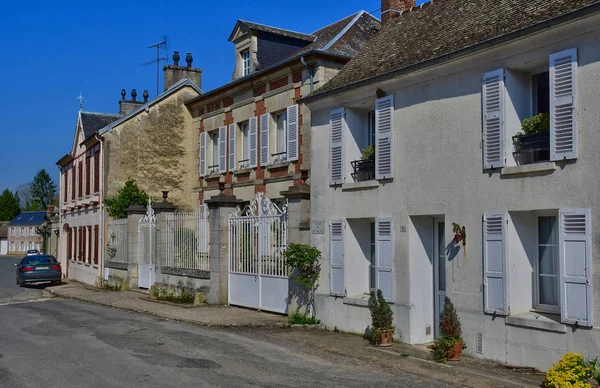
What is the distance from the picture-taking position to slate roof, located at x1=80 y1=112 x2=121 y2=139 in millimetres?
29567

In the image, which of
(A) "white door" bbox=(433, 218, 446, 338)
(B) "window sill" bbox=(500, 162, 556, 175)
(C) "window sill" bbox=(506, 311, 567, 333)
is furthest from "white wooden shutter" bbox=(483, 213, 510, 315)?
(A) "white door" bbox=(433, 218, 446, 338)

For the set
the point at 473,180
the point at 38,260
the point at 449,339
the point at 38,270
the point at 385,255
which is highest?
the point at 473,180

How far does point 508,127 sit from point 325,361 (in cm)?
449

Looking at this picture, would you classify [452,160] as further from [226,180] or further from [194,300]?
[226,180]

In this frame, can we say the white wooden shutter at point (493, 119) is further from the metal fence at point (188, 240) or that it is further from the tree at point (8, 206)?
the tree at point (8, 206)

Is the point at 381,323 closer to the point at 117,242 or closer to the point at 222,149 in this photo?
the point at 222,149

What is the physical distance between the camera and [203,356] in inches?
399

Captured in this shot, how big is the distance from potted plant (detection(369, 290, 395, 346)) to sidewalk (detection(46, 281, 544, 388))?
0.53ft

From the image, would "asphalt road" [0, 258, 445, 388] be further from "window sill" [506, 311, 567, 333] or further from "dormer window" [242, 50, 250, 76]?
"dormer window" [242, 50, 250, 76]

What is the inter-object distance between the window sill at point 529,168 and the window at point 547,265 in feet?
2.57

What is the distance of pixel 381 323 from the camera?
10.9 meters

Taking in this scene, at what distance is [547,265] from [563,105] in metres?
2.30

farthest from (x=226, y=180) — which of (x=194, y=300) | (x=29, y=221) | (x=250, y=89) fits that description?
(x=29, y=221)

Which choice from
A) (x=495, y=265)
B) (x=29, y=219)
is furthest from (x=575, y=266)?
(x=29, y=219)
